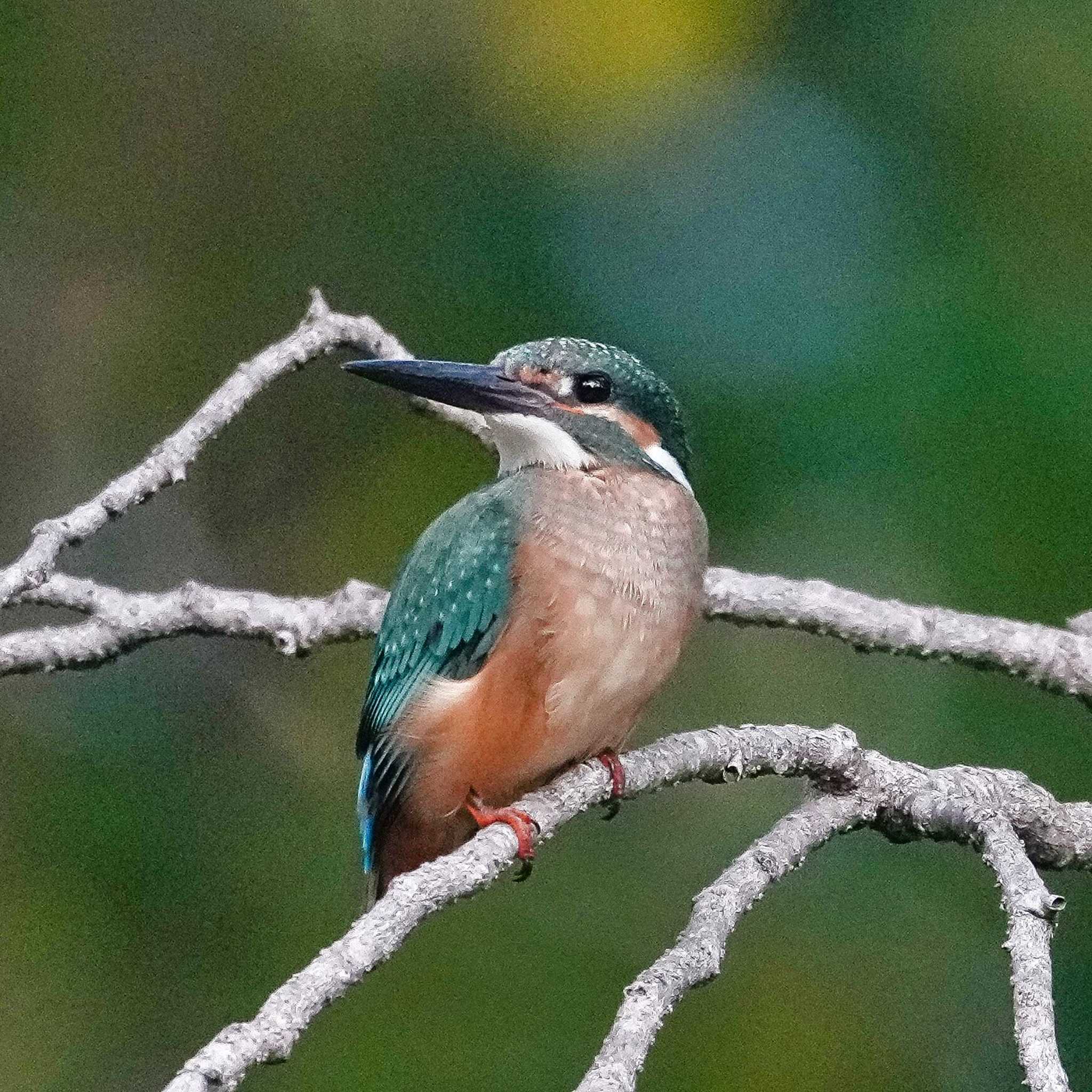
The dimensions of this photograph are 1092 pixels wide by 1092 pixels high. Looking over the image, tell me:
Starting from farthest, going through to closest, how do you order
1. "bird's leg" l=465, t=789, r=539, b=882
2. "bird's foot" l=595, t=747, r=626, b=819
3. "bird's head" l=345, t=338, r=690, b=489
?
"bird's head" l=345, t=338, r=690, b=489 → "bird's foot" l=595, t=747, r=626, b=819 → "bird's leg" l=465, t=789, r=539, b=882

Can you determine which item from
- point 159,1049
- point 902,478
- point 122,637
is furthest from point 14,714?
point 902,478

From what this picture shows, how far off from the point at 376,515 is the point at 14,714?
0.80m

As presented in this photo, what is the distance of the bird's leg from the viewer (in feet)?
7.30

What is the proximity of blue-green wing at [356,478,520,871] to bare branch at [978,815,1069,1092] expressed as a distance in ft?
2.61

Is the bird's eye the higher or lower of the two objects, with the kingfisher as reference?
higher

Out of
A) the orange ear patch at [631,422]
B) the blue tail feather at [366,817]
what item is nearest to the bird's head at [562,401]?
the orange ear patch at [631,422]

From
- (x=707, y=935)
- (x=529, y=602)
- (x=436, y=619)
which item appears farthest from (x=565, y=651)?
(x=707, y=935)

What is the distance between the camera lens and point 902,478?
3.15 metres

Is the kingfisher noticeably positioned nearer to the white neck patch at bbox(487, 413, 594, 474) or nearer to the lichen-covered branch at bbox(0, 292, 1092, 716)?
the white neck patch at bbox(487, 413, 594, 474)

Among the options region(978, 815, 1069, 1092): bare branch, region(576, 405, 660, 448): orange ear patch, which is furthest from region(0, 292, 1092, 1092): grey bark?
region(576, 405, 660, 448): orange ear patch

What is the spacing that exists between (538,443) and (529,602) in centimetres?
31

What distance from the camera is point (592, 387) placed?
2693mm

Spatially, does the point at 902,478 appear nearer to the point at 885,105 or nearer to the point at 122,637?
the point at 885,105

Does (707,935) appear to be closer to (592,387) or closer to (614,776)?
(614,776)
